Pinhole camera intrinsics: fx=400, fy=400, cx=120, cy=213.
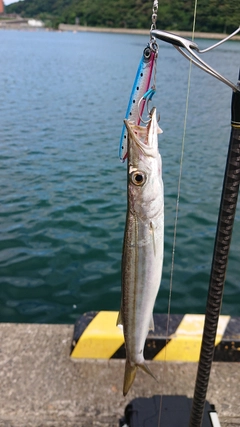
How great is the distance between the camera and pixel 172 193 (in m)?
10.4

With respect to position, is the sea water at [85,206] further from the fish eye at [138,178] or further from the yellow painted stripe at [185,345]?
the yellow painted stripe at [185,345]

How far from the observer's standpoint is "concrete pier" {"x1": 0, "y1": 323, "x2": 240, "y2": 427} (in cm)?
330

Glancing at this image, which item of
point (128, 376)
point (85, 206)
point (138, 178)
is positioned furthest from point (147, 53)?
point (85, 206)

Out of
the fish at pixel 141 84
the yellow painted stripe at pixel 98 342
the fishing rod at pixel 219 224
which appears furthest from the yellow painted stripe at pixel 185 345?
the fish at pixel 141 84

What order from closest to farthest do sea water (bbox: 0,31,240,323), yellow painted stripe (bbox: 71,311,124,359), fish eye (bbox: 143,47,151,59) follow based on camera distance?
fish eye (bbox: 143,47,151,59), yellow painted stripe (bbox: 71,311,124,359), sea water (bbox: 0,31,240,323)

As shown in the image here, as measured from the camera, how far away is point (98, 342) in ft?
12.3

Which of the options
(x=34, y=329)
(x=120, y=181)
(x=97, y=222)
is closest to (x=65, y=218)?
(x=97, y=222)

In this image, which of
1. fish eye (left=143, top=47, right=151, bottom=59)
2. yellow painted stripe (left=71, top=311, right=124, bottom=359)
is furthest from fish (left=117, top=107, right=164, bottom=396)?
yellow painted stripe (left=71, top=311, right=124, bottom=359)

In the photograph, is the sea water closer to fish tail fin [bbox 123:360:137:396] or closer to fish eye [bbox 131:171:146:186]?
fish eye [bbox 131:171:146:186]

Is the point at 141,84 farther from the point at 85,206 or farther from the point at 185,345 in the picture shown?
the point at 85,206

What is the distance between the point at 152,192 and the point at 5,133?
14.0 metres

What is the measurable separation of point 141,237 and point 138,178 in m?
0.33

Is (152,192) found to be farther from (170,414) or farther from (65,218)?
(65,218)

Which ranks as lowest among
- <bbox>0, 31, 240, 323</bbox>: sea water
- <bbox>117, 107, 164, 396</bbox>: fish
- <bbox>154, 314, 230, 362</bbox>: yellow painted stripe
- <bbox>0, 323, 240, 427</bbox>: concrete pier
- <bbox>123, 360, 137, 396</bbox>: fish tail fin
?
<bbox>0, 31, 240, 323</bbox>: sea water
